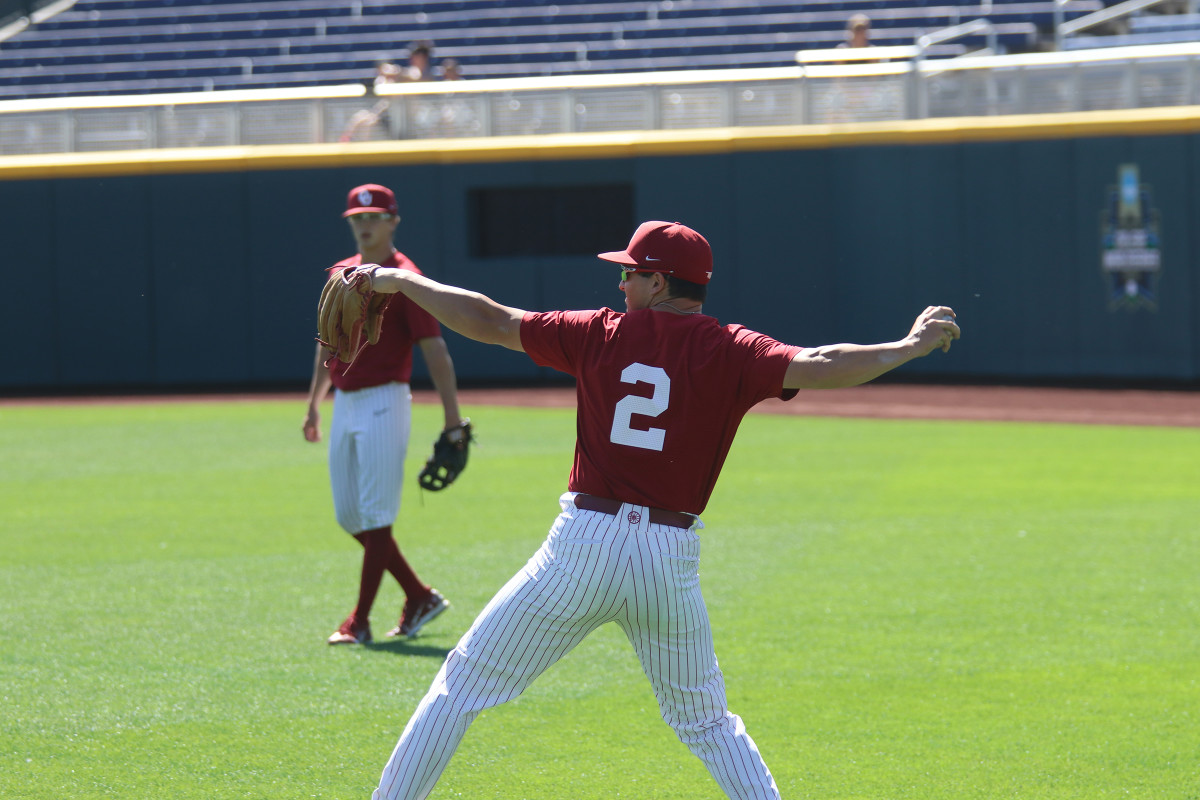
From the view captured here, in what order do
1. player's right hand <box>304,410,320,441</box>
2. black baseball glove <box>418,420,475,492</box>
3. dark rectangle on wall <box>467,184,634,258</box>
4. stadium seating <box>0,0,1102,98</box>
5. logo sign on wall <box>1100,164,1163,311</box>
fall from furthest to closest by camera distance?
stadium seating <box>0,0,1102,98</box> < dark rectangle on wall <box>467,184,634,258</box> < logo sign on wall <box>1100,164,1163,311</box> < player's right hand <box>304,410,320,441</box> < black baseball glove <box>418,420,475,492</box>

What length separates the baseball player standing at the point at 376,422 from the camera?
6.62 meters

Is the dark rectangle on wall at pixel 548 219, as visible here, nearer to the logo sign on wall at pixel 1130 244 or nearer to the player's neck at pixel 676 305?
the logo sign on wall at pixel 1130 244

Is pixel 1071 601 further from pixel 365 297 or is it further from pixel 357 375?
pixel 365 297

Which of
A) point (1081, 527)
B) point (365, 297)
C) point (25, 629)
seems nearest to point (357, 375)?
point (25, 629)

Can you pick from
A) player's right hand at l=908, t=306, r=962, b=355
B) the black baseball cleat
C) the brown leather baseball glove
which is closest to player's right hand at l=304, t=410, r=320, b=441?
the black baseball cleat

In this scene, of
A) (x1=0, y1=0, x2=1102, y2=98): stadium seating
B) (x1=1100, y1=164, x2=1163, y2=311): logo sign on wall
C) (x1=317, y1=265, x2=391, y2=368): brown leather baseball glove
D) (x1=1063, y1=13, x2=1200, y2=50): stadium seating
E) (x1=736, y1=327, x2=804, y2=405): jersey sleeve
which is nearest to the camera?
(x1=736, y1=327, x2=804, y2=405): jersey sleeve

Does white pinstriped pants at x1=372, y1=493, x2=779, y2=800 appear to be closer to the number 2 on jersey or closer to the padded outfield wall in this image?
the number 2 on jersey

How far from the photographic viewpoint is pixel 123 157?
2030 centimetres

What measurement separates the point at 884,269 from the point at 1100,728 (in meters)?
14.7

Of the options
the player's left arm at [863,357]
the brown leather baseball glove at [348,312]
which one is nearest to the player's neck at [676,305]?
the player's left arm at [863,357]

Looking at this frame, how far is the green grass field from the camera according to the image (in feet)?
16.2

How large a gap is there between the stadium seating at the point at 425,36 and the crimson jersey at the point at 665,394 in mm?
19340

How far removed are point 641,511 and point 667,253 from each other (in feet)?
2.22

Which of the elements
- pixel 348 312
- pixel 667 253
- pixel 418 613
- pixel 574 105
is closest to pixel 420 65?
pixel 574 105
